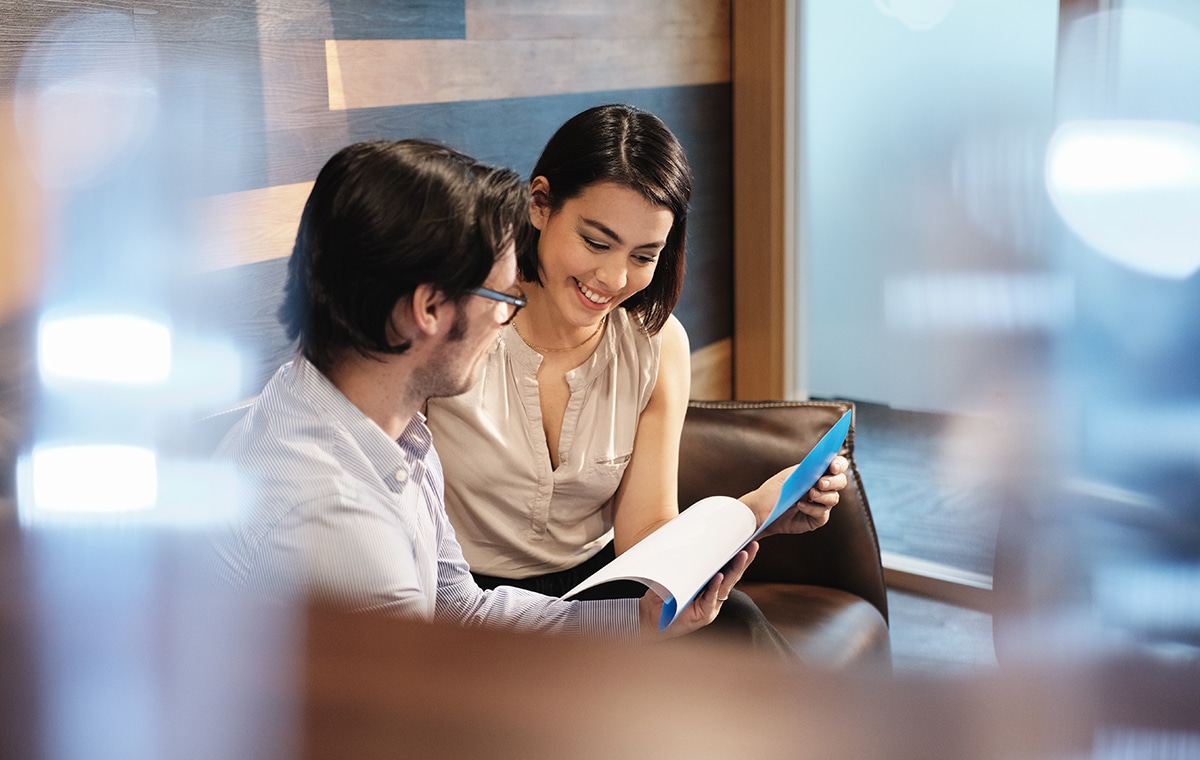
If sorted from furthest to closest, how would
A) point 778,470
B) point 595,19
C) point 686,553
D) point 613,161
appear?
point 595,19 < point 778,470 < point 613,161 < point 686,553

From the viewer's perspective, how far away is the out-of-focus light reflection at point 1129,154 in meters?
2.31

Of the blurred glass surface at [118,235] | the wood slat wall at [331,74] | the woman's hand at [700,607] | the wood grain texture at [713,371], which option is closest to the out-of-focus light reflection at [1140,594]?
the blurred glass surface at [118,235]

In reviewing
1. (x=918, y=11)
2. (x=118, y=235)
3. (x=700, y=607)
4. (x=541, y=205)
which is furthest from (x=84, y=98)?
(x=918, y=11)

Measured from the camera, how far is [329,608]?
13 centimetres

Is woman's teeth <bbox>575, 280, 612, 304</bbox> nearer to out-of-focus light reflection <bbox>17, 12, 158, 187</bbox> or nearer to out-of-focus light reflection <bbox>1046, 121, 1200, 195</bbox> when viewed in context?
out-of-focus light reflection <bbox>17, 12, 158, 187</bbox>

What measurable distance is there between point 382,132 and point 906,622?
1644mm

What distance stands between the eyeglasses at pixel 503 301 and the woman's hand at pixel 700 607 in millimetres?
378

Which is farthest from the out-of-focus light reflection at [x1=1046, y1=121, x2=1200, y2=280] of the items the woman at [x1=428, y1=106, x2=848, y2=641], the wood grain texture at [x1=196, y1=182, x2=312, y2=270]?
the wood grain texture at [x1=196, y1=182, x2=312, y2=270]

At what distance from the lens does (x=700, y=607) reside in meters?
1.16

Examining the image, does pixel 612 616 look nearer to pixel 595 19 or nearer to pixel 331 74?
pixel 331 74

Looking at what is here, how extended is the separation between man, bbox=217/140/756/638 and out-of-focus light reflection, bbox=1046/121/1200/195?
184 centimetres

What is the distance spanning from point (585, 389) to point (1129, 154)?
61.9 inches

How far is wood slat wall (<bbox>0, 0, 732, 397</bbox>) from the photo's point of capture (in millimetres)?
1346

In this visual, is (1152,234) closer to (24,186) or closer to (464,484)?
(464,484)
